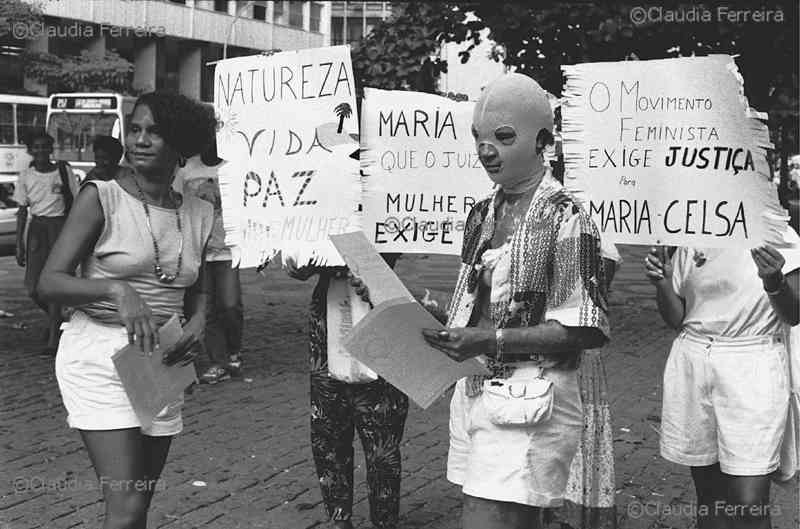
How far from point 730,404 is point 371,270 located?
1.69 meters

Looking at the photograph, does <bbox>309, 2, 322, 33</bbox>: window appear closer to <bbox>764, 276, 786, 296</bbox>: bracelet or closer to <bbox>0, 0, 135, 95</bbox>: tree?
<bbox>0, 0, 135, 95</bbox>: tree

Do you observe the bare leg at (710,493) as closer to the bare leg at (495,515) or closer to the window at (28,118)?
the bare leg at (495,515)

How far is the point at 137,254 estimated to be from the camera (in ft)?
12.0

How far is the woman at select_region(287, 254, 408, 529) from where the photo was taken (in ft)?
16.1

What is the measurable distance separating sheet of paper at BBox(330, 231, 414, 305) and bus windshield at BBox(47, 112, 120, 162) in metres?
23.7

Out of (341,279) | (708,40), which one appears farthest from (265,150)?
(708,40)

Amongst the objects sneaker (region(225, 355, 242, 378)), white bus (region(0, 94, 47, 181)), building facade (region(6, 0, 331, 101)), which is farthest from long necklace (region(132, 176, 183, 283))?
building facade (region(6, 0, 331, 101))

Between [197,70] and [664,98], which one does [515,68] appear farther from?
[197,70]

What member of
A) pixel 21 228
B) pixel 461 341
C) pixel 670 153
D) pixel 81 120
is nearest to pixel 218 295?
pixel 21 228

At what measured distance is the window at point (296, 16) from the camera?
56531mm

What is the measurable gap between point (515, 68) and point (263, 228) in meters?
5.78

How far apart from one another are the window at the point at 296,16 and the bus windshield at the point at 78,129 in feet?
102

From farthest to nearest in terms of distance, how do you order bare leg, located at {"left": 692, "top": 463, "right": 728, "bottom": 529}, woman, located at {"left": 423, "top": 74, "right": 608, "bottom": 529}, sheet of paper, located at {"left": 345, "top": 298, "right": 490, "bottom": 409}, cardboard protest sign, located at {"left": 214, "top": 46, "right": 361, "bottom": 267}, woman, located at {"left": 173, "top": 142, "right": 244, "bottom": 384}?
1. woman, located at {"left": 173, "top": 142, "right": 244, "bottom": 384}
2. cardboard protest sign, located at {"left": 214, "top": 46, "right": 361, "bottom": 267}
3. bare leg, located at {"left": 692, "top": 463, "right": 728, "bottom": 529}
4. woman, located at {"left": 423, "top": 74, "right": 608, "bottom": 529}
5. sheet of paper, located at {"left": 345, "top": 298, "right": 490, "bottom": 409}

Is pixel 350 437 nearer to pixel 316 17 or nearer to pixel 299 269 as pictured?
pixel 299 269
